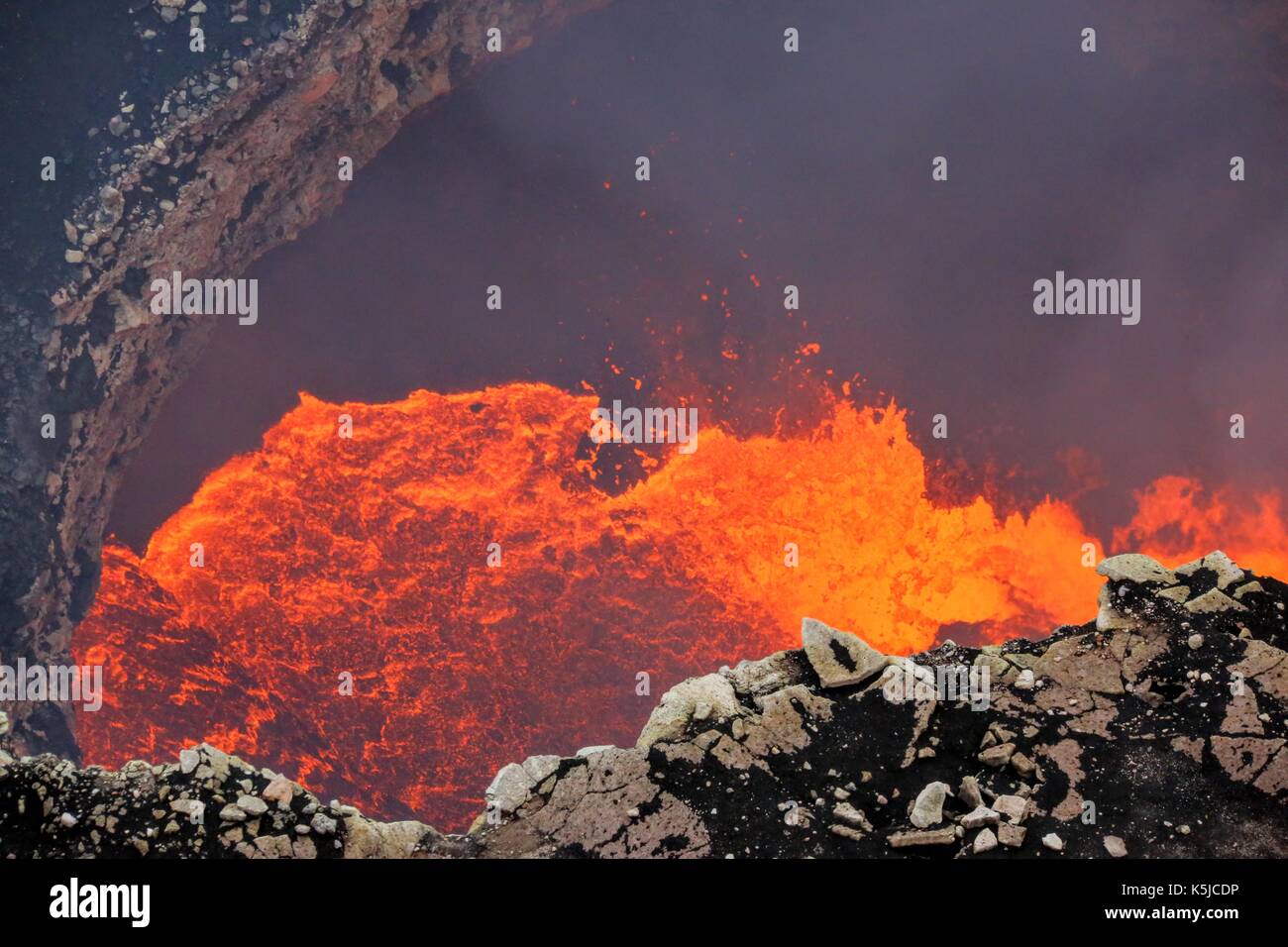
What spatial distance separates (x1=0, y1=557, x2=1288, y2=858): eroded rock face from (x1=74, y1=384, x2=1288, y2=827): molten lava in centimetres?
939

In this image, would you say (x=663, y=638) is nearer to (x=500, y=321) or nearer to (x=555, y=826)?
(x=500, y=321)

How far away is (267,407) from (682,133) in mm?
9819

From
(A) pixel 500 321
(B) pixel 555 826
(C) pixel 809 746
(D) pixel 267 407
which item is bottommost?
(B) pixel 555 826

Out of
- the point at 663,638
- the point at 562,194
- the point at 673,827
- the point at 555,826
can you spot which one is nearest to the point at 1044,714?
the point at 673,827

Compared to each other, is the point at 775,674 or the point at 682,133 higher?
the point at 682,133

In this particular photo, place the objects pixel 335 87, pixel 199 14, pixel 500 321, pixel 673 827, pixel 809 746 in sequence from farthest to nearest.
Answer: pixel 500 321
pixel 335 87
pixel 199 14
pixel 809 746
pixel 673 827

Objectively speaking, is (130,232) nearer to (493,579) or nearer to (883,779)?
(493,579)

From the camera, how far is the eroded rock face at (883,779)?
738 cm

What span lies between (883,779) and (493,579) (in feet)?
36.9

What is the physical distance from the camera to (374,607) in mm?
17938

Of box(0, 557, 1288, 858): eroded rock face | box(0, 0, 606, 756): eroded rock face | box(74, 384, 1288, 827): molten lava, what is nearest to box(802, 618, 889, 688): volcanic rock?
box(0, 557, 1288, 858): eroded rock face

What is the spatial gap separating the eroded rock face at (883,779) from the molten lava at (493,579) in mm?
9392

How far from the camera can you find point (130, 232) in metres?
15.7

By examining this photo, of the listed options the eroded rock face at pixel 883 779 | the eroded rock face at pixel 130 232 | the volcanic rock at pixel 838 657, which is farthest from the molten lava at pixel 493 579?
the eroded rock face at pixel 883 779
